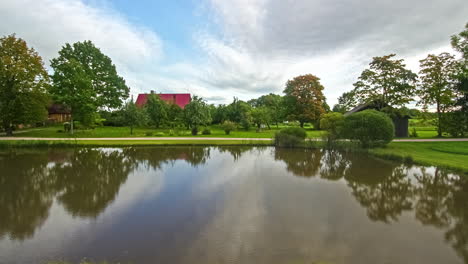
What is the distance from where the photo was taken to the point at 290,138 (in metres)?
17.6

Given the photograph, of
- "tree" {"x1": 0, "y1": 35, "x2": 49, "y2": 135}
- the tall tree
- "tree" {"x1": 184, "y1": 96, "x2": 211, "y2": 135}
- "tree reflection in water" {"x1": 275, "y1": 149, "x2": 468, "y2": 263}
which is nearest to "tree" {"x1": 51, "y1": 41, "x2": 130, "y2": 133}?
"tree" {"x1": 0, "y1": 35, "x2": 49, "y2": 135}

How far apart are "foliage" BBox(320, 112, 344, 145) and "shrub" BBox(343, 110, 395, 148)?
0.58 m

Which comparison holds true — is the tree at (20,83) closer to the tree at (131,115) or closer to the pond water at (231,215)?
the tree at (131,115)

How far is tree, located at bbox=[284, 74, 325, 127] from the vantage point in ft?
113

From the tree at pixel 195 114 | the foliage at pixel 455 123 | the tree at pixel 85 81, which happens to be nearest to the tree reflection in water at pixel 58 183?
the tree at pixel 85 81

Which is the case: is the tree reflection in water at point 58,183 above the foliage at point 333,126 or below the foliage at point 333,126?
below

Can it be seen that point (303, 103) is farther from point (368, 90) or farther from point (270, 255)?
point (270, 255)

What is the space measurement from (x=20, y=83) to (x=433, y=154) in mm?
37062

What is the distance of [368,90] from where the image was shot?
23656 millimetres

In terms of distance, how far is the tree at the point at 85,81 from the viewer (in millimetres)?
24000

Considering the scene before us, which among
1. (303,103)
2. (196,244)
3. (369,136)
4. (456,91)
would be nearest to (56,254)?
(196,244)

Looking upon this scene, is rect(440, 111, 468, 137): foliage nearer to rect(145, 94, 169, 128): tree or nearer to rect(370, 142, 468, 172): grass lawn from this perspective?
rect(370, 142, 468, 172): grass lawn

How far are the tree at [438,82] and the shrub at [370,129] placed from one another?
11.2m

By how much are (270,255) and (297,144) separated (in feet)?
47.8
